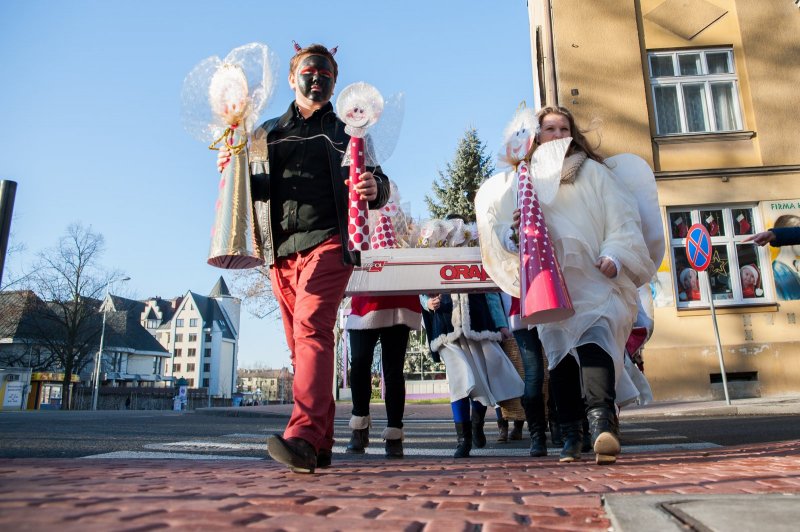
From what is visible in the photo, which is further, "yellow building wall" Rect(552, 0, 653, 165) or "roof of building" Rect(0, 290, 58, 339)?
"roof of building" Rect(0, 290, 58, 339)

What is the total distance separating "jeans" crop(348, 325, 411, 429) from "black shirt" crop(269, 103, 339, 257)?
149cm

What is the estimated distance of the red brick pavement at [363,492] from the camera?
5.26 ft

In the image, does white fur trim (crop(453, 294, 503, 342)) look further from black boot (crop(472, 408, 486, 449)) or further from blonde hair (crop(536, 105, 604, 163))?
blonde hair (crop(536, 105, 604, 163))

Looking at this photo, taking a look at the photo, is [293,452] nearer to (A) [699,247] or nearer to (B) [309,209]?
(B) [309,209]

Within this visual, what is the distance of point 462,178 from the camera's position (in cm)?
3262

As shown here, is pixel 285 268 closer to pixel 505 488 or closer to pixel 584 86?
pixel 505 488

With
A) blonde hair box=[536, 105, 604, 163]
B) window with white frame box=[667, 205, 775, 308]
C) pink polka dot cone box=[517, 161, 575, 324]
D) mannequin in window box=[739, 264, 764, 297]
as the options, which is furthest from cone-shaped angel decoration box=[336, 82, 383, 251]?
mannequin in window box=[739, 264, 764, 297]

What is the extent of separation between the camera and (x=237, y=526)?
1.50 metres

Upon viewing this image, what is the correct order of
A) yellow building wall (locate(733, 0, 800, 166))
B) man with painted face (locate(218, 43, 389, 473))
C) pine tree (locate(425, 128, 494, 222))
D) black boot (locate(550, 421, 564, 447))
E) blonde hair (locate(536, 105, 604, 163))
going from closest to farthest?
man with painted face (locate(218, 43, 389, 473)) < blonde hair (locate(536, 105, 604, 163)) < black boot (locate(550, 421, 564, 447)) < yellow building wall (locate(733, 0, 800, 166)) < pine tree (locate(425, 128, 494, 222))

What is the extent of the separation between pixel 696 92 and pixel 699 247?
18.6 ft

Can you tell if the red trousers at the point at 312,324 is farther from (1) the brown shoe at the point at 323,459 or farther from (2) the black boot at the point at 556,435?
(2) the black boot at the point at 556,435

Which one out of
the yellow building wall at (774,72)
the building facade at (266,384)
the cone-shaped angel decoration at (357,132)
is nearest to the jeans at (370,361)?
the cone-shaped angel decoration at (357,132)

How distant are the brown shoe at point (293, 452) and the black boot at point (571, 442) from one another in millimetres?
1545

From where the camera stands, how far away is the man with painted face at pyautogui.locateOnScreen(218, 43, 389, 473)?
3.33 meters
